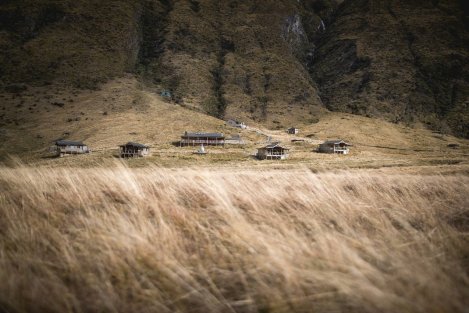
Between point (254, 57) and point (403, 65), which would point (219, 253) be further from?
point (403, 65)

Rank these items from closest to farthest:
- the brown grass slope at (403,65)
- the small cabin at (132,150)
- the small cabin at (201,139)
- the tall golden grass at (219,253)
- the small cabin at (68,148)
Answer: the tall golden grass at (219,253)
the small cabin at (132,150)
the small cabin at (68,148)
the small cabin at (201,139)
the brown grass slope at (403,65)

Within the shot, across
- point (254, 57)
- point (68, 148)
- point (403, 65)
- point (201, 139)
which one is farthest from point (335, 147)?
→ point (403, 65)

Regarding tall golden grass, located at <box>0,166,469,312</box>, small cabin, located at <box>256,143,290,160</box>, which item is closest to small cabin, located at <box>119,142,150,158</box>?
small cabin, located at <box>256,143,290,160</box>

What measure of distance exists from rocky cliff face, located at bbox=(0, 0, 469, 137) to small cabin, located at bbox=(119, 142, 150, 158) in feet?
214

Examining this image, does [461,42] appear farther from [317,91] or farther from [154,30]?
[154,30]

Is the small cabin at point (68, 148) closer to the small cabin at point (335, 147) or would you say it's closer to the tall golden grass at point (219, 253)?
the small cabin at point (335, 147)

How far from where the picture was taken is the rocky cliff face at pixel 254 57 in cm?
12988

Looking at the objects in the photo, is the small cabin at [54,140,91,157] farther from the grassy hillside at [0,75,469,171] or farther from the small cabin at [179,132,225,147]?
the small cabin at [179,132,225,147]

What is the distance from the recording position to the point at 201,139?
252 ft

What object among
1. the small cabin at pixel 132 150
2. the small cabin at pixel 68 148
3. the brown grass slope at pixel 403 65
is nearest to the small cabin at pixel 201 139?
the small cabin at pixel 132 150

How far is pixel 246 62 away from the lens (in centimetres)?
16488

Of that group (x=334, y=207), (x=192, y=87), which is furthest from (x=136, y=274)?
(x=192, y=87)

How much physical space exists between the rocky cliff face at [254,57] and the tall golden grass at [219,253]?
377ft

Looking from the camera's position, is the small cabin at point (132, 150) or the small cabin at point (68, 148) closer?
the small cabin at point (132, 150)
